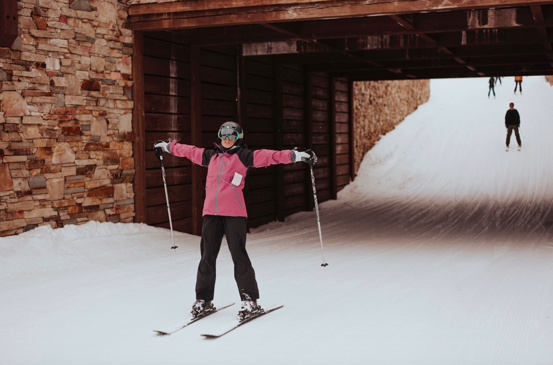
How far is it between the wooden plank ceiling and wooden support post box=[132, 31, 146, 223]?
32cm

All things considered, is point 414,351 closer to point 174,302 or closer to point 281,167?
point 174,302

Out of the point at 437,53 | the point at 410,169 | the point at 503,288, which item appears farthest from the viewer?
the point at 410,169

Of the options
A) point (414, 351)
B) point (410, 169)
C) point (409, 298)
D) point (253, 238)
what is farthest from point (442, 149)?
point (414, 351)

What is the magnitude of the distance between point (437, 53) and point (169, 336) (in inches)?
309

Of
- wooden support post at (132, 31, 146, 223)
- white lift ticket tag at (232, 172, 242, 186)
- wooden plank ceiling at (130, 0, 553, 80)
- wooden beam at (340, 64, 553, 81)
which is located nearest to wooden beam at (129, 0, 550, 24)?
wooden plank ceiling at (130, 0, 553, 80)

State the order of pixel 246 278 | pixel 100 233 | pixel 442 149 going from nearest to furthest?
1. pixel 246 278
2. pixel 100 233
3. pixel 442 149

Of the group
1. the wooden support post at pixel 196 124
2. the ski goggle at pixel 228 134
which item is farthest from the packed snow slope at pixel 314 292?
the ski goggle at pixel 228 134

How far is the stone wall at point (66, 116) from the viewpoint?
7473 millimetres

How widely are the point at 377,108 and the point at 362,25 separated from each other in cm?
1254

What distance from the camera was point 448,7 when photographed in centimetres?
731

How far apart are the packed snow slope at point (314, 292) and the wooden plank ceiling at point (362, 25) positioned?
2811mm

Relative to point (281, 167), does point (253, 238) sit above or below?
below

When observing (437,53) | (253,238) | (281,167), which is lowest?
(253,238)

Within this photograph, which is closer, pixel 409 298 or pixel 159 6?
pixel 409 298
